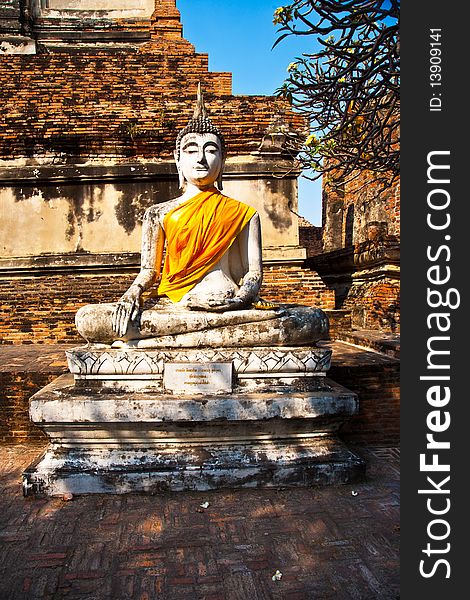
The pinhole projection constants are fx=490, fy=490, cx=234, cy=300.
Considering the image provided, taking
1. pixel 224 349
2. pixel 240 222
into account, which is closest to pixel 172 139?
pixel 240 222

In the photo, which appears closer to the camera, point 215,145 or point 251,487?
point 251,487

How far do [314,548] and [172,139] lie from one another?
21.6ft

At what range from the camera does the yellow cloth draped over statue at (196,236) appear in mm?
4094

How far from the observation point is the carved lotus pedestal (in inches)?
139

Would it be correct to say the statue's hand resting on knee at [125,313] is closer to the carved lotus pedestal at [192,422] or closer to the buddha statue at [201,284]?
the buddha statue at [201,284]

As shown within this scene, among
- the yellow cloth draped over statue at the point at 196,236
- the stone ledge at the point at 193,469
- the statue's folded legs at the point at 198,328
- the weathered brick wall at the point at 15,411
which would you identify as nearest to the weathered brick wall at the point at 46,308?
the weathered brick wall at the point at 15,411

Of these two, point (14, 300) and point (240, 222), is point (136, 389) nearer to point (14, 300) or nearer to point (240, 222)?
point (240, 222)

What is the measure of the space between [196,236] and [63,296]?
373cm

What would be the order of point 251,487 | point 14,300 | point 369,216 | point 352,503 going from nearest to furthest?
point 352,503 < point 251,487 < point 14,300 < point 369,216

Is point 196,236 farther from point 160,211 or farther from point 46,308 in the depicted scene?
point 46,308

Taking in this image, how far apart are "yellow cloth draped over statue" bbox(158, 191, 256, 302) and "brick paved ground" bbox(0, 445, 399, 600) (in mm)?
1698

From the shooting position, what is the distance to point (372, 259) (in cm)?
826

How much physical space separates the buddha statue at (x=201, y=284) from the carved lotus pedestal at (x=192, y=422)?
128 mm

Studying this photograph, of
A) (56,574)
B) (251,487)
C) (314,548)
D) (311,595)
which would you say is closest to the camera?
(311,595)
